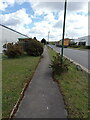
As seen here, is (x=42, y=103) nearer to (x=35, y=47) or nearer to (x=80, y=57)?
(x=35, y=47)

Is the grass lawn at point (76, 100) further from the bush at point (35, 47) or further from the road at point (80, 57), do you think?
the bush at point (35, 47)

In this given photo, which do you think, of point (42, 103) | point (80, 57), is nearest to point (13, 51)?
point (80, 57)

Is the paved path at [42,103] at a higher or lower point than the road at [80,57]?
lower

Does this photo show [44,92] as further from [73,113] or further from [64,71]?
[64,71]

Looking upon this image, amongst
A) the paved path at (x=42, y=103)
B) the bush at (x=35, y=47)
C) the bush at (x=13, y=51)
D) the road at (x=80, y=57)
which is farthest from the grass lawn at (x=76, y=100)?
the bush at (x=35, y=47)

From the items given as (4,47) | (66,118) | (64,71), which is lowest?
(66,118)

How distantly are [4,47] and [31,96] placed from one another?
58.1 ft

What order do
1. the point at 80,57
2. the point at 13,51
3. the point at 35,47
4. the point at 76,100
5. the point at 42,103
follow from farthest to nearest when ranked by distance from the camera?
the point at 35,47 → the point at 80,57 → the point at 13,51 → the point at 76,100 → the point at 42,103

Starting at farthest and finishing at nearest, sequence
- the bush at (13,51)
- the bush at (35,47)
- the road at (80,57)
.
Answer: the bush at (35,47), the bush at (13,51), the road at (80,57)

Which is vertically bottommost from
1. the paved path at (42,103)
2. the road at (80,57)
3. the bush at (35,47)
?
the paved path at (42,103)

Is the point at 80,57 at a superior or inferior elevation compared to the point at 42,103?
superior

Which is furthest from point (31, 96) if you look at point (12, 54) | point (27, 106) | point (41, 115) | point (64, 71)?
point (12, 54)

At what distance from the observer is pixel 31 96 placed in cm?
563

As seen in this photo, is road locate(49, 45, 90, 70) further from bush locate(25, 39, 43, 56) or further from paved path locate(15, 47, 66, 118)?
paved path locate(15, 47, 66, 118)
